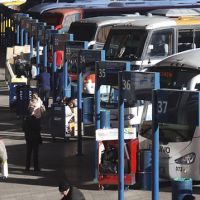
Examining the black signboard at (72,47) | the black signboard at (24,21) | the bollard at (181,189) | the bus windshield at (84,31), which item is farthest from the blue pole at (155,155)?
the black signboard at (24,21)

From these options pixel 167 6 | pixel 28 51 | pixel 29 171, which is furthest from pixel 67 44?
pixel 167 6

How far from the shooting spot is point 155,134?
514 inches

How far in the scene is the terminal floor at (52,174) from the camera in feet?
53.8

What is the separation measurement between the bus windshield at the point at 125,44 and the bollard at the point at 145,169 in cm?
803

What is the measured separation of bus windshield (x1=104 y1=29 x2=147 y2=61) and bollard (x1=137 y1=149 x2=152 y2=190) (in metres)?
8.03

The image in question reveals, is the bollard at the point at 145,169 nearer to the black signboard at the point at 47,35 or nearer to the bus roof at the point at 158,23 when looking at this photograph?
the bus roof at the point at 158,23

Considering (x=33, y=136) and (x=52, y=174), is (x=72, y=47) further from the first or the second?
(x=52, y=174)

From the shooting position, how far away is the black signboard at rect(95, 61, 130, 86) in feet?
54.7

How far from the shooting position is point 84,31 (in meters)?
30.9

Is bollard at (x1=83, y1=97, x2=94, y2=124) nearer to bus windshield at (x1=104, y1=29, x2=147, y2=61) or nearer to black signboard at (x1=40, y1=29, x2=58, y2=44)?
bus windshield at (x1=104, y1=29, x2=147, y2=61)

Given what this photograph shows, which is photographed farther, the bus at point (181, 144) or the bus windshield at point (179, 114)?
the bus at point (181, 144)

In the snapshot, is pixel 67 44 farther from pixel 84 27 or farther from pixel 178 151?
pixel 84 27

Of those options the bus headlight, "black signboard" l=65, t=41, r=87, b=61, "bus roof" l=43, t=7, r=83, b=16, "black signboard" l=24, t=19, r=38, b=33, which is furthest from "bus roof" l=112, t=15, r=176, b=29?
"bus roof" l=43, t=7, r=83, b=16

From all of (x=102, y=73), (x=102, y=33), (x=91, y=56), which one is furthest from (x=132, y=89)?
(x=102, y=33)
